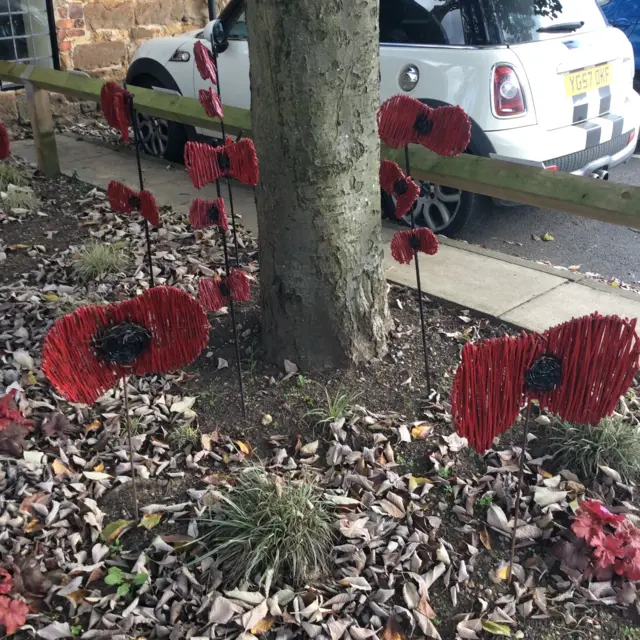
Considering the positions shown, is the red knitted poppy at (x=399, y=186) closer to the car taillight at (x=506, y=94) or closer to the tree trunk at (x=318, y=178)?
the tree trunk at (x=318, y=178)

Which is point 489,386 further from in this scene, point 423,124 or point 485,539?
point 423,124

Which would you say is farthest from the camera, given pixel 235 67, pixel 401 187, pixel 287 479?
pixel 235 67

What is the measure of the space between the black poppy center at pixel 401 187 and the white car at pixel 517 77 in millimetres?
1984

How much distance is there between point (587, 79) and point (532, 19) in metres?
0.58

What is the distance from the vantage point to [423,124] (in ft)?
9.20

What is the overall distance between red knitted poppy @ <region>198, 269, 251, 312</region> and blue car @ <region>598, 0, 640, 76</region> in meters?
7.75

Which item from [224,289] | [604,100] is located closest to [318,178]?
[224,289]

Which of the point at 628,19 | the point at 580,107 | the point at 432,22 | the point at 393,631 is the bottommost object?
the point at 393,631

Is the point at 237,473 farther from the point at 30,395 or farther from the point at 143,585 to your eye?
the point at 30,395

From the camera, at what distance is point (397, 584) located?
2373 mm

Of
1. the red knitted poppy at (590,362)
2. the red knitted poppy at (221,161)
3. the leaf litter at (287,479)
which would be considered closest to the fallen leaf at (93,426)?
the leaf litter at (287,479)

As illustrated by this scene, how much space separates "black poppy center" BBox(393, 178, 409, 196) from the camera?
3070 mm

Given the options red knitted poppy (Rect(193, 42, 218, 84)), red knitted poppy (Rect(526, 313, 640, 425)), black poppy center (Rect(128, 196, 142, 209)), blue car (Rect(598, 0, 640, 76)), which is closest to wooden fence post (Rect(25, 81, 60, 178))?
black poppy center (Rect(128, 196, 142, 209))

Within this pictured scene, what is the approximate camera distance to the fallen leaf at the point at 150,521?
257 centimetres
